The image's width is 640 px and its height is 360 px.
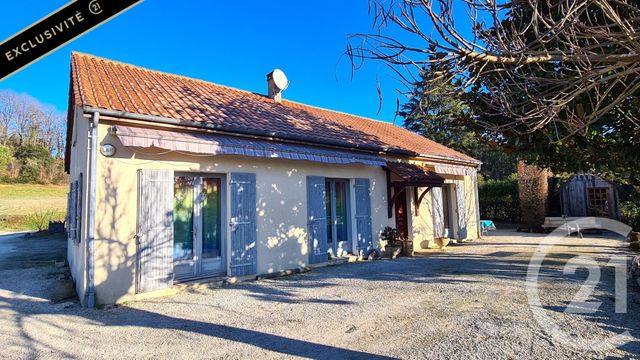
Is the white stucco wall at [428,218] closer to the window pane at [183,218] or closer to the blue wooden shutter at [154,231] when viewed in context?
the window pane at [183,218]

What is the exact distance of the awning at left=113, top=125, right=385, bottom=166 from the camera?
23.0ft

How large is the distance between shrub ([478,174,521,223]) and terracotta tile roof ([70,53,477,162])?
1135cm

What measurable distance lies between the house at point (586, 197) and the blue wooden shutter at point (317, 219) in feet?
50.2

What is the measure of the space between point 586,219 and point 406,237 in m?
11.2

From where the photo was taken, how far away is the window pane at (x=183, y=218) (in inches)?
310

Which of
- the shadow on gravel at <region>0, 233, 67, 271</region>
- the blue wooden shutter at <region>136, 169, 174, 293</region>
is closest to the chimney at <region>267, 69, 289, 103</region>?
the blue wooden shutter at <region>136, 169, 174, 293</region>

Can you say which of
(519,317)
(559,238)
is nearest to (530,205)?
(559,238)

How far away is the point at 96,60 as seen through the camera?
10.6 metres

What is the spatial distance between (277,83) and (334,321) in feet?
35.5

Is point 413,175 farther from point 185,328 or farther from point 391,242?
point 185,328

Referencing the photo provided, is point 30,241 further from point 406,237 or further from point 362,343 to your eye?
point 362,343

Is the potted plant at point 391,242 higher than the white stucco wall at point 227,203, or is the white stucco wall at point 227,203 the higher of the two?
the white stucco wall at point 227,203

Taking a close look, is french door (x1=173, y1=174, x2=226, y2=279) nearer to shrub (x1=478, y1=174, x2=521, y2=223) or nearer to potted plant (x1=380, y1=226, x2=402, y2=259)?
potted plant (x1=380, y1=226, x2=402, y2=259)

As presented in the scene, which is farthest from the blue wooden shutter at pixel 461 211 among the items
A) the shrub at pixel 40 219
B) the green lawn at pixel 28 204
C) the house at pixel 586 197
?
the green lawn at pixel 28 204
